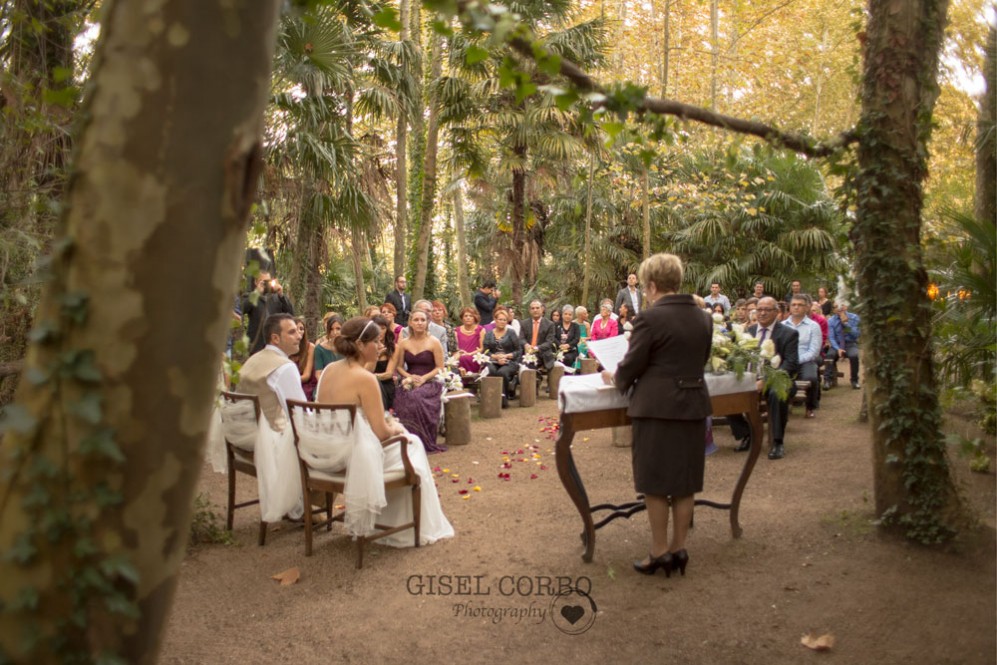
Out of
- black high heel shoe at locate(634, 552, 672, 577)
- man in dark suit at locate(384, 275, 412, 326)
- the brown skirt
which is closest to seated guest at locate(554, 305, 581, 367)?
man in dark suit at locate(384, 275, 412, 326)

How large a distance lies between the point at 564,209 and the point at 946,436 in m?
17.1

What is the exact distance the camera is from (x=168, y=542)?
4.52 ft

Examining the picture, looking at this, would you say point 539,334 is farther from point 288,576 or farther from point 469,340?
point 288,576

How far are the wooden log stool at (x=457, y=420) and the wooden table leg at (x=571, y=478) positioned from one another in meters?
4.32

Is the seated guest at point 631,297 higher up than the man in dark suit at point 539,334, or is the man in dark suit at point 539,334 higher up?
the seated guest at point 631,297

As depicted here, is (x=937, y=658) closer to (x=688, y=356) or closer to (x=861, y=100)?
(x=688, y=356)

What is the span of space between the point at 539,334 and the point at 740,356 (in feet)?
25.1

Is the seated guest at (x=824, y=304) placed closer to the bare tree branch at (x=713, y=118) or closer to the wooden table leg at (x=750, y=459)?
the wooden table leg at (x=750, y=459)

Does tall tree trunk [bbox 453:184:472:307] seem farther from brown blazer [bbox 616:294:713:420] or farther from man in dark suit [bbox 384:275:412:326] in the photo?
brown blazer [bbox 616:294:713:420]

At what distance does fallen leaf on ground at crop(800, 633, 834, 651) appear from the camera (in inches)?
149

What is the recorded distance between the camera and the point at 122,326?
1.29m

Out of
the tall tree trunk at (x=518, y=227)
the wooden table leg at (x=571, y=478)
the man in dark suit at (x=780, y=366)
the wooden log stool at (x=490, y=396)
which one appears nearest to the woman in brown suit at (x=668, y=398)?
the wooden table leg at (x=571, y=478)

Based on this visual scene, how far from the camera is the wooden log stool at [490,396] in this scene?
11.4 meters

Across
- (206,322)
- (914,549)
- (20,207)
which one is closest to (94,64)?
(206,322)
